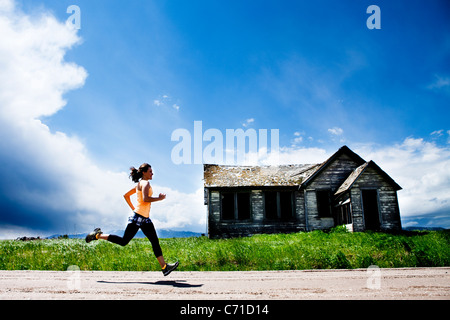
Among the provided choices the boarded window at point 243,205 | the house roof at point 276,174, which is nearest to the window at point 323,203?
the house roof at point 276,174

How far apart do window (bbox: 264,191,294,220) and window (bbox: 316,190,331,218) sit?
1.84 meters

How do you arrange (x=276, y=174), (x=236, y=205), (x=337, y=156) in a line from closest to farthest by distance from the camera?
(x=236, y=205) → (x=337, y=156) → (x=276, y=174)

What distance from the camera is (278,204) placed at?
2052 centimetres

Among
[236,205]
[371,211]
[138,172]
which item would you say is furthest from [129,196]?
[371,211]

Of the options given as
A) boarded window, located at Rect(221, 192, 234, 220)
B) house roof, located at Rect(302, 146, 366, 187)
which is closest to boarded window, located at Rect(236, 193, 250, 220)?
boarded window, located at Rect(221, 192, 234, 220)

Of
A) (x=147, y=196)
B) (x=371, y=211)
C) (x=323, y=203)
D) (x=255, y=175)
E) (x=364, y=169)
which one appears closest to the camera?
(x=147, y=196)

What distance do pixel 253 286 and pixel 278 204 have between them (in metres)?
16.6

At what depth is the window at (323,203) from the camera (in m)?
20.5

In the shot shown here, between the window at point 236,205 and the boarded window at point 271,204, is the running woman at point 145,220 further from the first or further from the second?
the boarded window at point 271,204

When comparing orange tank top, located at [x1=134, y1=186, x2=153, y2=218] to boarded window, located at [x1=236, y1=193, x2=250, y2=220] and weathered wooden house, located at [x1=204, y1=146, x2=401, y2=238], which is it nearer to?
weathered wooden house, located at [x1=204, y1=146, x2=401, y2=238]

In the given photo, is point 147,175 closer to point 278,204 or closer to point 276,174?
point 278,204
